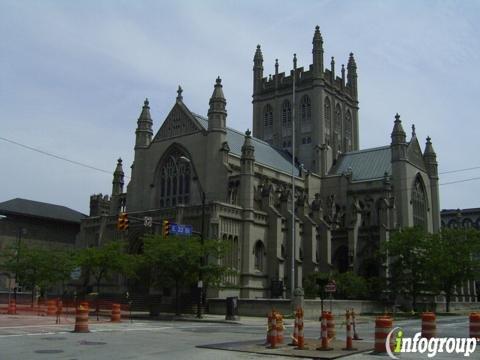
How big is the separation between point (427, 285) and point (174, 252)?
25.1 m

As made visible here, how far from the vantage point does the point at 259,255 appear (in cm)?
5500

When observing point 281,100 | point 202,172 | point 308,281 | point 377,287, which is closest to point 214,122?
point 202,172

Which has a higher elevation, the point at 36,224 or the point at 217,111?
the point at 217,111

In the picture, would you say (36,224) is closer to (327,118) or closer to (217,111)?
(217,111)

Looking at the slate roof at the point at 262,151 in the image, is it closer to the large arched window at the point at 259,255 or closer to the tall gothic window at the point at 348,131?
the large arched window at the point at 259,255

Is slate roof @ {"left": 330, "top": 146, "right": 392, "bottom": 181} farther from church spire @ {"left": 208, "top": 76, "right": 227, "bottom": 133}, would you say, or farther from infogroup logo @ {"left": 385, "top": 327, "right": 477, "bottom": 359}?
infogroup logo @ {"left": 385, "top": 327, "right": 477, "bottom": 359}

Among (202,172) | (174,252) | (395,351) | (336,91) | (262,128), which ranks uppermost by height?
(336,91)

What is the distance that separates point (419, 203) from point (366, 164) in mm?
8234

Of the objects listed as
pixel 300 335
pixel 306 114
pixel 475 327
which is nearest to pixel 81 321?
pixel 300 335

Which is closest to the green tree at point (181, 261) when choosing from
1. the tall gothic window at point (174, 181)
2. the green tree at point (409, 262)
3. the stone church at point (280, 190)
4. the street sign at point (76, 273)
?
the stone church at point (280, 190)

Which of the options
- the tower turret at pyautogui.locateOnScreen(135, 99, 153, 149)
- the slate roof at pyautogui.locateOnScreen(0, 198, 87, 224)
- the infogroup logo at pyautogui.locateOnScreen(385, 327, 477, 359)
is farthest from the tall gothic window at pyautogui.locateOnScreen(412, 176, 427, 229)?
the infogroup logo at pyautogui.locateOnScreen(385, 327, 477, 359)

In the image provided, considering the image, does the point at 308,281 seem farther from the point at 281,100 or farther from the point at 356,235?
the point at 281,100

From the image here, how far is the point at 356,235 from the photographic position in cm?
6128

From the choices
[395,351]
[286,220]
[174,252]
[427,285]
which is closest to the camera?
[395,351]
